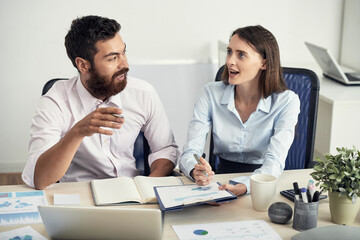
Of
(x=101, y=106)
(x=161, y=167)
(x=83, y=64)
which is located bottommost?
(x=161, y=167)

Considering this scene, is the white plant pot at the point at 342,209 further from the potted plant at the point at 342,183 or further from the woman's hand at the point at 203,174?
the woman's hand at the point at 203,174

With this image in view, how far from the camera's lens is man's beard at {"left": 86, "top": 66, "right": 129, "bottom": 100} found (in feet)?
6.47

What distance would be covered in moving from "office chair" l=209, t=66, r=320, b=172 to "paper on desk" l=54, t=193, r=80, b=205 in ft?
2.49

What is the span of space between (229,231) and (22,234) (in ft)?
1.86

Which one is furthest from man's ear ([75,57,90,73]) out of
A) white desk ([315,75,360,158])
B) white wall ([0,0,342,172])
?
white wall ([0,0,342,172])

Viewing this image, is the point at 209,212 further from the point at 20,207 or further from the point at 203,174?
the point at 20,207

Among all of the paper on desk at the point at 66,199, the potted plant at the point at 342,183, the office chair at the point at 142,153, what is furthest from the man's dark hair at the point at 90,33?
Result: the potted plant at the point at 342,183

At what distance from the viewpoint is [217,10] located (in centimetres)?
360

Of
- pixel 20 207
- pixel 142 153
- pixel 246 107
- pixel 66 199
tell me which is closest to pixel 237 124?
pixel 246 107

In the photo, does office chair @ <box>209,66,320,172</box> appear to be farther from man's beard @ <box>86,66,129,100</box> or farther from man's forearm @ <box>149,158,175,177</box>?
man's beard @ <box>86,66,129,100</box>

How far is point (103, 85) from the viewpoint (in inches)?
77.6

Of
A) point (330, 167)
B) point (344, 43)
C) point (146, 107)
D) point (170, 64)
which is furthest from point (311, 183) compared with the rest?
point (344, 43)

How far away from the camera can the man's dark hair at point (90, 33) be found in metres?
1.96

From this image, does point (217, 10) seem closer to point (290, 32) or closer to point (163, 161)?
point (290, 32)
